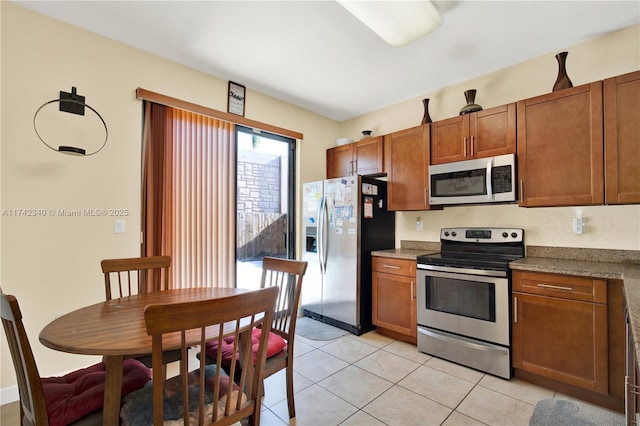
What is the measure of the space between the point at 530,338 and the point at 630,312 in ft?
4.47

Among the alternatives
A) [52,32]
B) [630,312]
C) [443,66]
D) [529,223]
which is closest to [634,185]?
[529,223]

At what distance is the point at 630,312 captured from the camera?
1039mm

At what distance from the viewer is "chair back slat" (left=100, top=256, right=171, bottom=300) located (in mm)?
1916

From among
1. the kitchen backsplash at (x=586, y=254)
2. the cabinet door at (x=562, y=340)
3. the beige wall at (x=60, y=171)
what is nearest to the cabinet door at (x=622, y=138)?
the kitchen backsplash at (x=586, y=254)

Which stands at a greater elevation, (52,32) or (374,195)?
(52,32)

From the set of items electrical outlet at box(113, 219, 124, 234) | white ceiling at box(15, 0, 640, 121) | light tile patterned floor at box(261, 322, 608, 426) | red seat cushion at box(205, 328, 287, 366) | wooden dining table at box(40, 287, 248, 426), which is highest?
white ceiling at box(15, 0, 640, 121)

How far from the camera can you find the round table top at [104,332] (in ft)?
3.53

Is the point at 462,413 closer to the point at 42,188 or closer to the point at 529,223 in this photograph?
the point at 529,223

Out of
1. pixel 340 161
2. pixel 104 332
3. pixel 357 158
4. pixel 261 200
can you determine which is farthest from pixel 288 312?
pixel 340 161

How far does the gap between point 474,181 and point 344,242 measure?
1.45m

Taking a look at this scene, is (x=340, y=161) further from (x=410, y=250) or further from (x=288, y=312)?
(x=288, y=312)

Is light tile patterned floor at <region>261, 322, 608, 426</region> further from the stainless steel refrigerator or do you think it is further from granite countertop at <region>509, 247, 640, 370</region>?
granite countertop at <region>509, 247, 640, 370</region>

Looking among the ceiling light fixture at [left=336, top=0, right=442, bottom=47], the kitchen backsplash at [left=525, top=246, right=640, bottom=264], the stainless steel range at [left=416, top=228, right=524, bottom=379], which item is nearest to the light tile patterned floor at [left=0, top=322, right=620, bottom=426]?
the stainless steel range at [left=416, top=228, right=524, bottom=379]

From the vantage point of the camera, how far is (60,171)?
2.15 m
